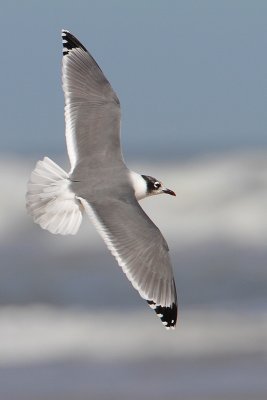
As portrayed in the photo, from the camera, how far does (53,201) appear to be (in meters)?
6.43

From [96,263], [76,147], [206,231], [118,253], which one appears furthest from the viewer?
[206,231]

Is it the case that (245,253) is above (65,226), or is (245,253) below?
above

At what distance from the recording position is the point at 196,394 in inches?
281

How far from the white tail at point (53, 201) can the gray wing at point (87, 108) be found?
213 mm

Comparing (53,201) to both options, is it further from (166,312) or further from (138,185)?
(166,312)

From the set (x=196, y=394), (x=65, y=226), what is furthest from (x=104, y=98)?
(x=196, y=394)

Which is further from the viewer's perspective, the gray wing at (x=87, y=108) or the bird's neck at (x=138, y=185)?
the gray wing at (x=87, y=108)

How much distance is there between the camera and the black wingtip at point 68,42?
7.02 metres

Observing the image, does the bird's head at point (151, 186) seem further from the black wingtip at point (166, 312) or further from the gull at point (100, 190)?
the black wingtip at point (166, 312)

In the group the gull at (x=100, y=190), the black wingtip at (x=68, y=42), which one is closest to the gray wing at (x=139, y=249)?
the gull at (x=100, y=190)

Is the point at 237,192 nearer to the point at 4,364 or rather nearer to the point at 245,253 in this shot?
the point at 245,253

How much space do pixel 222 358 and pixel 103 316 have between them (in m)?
1.10

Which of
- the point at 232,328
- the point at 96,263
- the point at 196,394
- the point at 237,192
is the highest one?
the point at 237,192

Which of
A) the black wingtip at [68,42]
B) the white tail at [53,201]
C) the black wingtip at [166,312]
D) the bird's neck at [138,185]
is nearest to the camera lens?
the black wingtip at [166,312]
